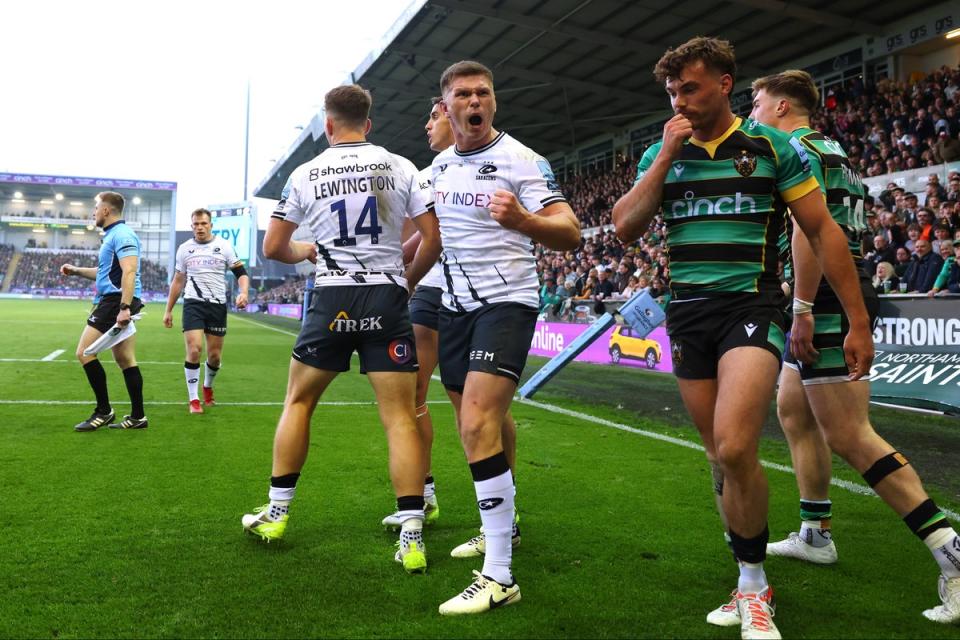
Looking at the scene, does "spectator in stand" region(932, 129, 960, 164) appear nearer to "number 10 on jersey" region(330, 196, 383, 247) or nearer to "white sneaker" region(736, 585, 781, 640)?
"number 10 on jersey" region(330, 196, 383, 247)

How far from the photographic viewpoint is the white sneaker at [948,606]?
288 centimetres

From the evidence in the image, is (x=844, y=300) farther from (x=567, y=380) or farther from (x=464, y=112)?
(x=567, y=380)

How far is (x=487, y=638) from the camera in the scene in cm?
270

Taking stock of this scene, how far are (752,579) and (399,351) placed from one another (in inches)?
74.0

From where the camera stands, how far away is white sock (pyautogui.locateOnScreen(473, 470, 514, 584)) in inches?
121

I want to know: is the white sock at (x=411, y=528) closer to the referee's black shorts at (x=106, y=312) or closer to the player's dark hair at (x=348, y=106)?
the player's dark hair at (x=348, y=106)

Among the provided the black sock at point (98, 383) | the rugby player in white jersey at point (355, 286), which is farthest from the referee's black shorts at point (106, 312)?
the rugby player in white jersey at point (355, 286)

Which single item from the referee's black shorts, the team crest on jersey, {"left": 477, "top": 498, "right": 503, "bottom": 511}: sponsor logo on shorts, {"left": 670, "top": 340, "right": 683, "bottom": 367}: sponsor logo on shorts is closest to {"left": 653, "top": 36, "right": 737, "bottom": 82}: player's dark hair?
the team crest on jersey

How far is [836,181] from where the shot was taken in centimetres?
340

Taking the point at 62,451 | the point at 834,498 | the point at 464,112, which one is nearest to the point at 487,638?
the point at 464,112

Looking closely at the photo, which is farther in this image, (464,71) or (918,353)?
(918,353)

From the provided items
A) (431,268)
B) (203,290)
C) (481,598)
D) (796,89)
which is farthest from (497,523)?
(203,290)

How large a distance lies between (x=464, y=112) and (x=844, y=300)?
5.84 ft

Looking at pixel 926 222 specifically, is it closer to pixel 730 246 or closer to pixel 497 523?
pixel 730 246
